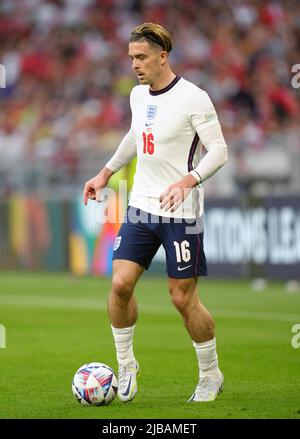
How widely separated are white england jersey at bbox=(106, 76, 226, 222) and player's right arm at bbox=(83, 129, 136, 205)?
0.94 ft

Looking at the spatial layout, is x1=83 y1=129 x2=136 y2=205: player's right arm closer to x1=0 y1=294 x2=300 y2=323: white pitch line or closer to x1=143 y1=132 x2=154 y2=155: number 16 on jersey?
x1=143 y1=132 x2=154 y2=155: number 16 on jersey

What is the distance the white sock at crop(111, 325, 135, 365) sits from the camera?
7.23 meters

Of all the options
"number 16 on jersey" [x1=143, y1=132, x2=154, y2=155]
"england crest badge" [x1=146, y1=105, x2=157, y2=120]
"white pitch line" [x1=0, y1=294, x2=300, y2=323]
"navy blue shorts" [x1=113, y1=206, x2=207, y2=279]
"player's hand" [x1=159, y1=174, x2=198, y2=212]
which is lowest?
"white pitch line" [x1=0, y1=294, x2=300, y2=323]

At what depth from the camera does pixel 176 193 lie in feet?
22.1

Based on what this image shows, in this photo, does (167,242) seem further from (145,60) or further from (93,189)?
(145,60)

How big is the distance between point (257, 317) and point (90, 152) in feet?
31.5

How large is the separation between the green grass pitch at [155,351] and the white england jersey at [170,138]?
1.39m

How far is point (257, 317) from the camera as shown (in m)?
13.4

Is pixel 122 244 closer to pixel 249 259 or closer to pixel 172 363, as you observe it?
pixel 172 363

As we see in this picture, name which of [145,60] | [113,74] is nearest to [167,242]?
[145,60]

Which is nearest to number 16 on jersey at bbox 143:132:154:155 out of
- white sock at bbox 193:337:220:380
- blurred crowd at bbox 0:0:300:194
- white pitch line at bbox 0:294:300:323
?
white sock at bbox 193:337:220:380

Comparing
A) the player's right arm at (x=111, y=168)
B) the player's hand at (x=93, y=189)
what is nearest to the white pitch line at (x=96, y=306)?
the player's right arm at (x=111, y=168)

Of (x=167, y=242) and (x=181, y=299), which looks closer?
(x=181, y=299)

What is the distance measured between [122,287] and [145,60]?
154cm
